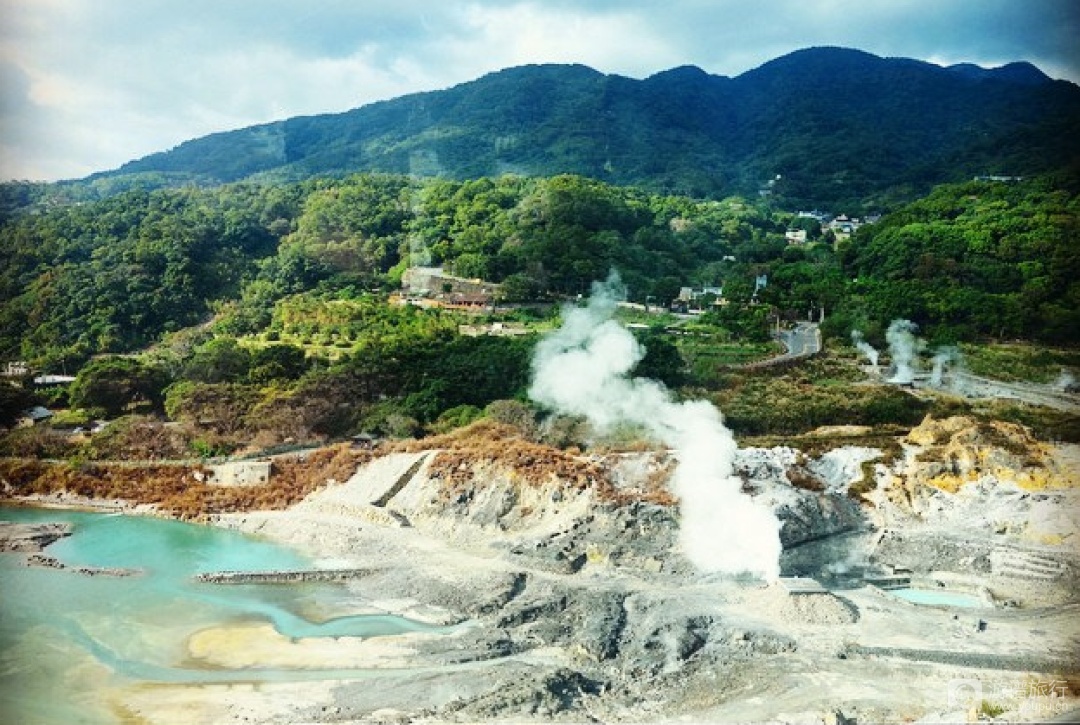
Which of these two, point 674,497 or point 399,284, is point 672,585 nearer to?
point 674,497

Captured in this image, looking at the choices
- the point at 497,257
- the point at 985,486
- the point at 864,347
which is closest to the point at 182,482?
the point at 497,257

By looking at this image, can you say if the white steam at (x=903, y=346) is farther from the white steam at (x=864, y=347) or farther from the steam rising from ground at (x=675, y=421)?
the steam rising from ground at (x=675, y=421)

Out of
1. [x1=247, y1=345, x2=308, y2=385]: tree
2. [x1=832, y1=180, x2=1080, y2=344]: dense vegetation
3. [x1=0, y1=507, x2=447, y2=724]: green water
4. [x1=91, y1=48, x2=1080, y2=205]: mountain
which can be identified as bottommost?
[x1=0, y1=507, x2=447, y2=724]: green water

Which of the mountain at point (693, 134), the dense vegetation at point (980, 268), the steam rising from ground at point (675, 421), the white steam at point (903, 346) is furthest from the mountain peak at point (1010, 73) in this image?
the steam rising from ground at point (675, 421)

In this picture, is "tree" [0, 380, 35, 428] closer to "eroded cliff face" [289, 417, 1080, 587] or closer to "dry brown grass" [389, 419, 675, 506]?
"eroded cliff face" [289, 417, 1080, 587]

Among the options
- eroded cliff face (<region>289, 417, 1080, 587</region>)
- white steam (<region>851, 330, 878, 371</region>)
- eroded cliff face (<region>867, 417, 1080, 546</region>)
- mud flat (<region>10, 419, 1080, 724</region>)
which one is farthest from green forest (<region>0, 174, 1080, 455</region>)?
mud flat (<region>10, 419, 1080, 724</region>)

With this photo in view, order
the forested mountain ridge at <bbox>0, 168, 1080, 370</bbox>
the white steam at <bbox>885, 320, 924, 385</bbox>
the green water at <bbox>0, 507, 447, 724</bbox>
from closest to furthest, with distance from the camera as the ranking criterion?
the green water at <bbox>0, 507, 447, 724</bbox> < the white steam at <bbox>885, 320, 924, 385</bbox> < the forested mountain ridge at <bbox>0, 168, 1080, 370</bbox>
